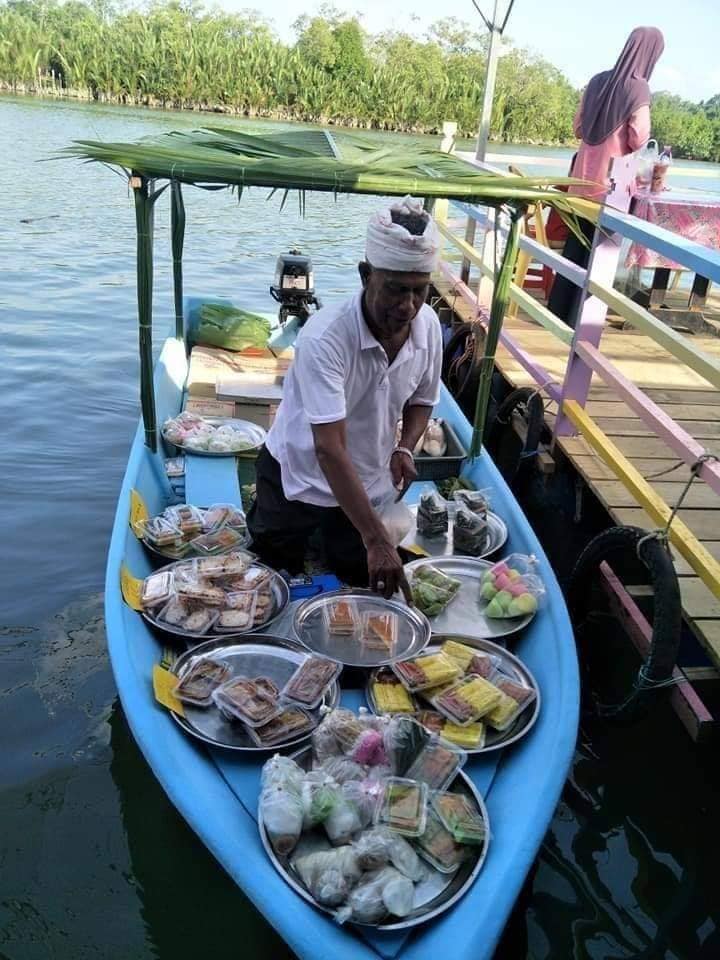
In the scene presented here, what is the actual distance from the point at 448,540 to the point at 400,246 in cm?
172

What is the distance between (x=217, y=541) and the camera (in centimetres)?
331

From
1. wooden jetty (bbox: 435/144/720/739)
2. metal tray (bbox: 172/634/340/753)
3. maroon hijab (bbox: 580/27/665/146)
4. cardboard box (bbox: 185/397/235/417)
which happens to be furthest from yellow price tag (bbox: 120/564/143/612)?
maroon hijab (bbox: 580/27/665/146)

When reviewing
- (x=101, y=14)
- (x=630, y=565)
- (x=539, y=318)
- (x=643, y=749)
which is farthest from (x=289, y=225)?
(x=101, y=14)

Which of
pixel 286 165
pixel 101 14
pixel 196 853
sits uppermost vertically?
pixel 101 14

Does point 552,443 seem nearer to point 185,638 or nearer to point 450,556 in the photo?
point 450,556

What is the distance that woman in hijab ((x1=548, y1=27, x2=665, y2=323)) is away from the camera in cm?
547

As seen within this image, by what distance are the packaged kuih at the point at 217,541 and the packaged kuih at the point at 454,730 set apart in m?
1.19

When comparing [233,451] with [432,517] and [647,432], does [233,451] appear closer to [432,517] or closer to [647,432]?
[432,517]

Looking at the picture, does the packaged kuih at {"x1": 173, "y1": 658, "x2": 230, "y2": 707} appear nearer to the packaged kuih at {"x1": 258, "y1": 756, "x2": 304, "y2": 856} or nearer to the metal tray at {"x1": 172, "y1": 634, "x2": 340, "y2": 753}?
the metal tray at {"x1": 172, "y1": 634, "x2": 340, "y2": 753}

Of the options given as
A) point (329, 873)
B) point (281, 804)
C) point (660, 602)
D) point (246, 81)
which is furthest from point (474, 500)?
point (246, 81)

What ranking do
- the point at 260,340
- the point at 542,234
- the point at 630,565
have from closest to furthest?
the point at 630,565 → the point at 260,340 → the point at 542,234

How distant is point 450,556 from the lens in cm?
349

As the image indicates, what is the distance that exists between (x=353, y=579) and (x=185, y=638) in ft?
2.56

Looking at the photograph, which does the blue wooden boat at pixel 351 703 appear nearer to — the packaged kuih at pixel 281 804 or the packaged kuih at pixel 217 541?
the packaged kuih at pixel 281 804
